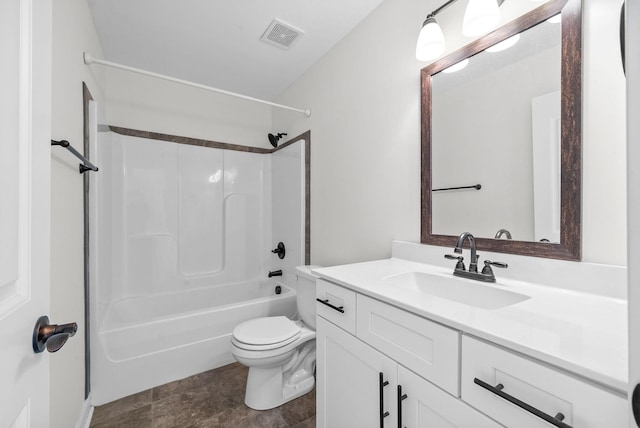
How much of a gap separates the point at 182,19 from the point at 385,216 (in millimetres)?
1826

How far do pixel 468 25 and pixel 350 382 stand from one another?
4.92 feet

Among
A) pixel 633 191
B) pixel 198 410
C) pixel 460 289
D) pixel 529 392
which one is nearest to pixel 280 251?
pixel 198 410

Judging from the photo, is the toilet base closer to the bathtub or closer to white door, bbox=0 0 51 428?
the bathtub

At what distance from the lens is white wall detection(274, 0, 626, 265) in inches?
34.0

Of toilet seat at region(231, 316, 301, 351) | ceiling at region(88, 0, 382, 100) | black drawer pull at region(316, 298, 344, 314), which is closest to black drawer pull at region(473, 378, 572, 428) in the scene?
black drawer pull at region(316, 298, 344, 314)

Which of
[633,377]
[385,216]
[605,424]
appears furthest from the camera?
[385,216]

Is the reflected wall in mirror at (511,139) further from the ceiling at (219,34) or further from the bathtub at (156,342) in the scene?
the bathtub at (156,342)

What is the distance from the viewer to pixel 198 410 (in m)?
1.63

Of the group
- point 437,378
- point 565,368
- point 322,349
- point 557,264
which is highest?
point 557,264

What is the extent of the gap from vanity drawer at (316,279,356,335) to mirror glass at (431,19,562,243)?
61 centimetres

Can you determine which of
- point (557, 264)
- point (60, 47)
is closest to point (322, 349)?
point (557, 264)

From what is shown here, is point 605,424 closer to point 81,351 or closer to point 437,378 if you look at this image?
point 437,378

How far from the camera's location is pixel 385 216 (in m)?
1.65

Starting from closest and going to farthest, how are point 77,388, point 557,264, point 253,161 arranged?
point 557,264 < point 77,388 < point 253,161
